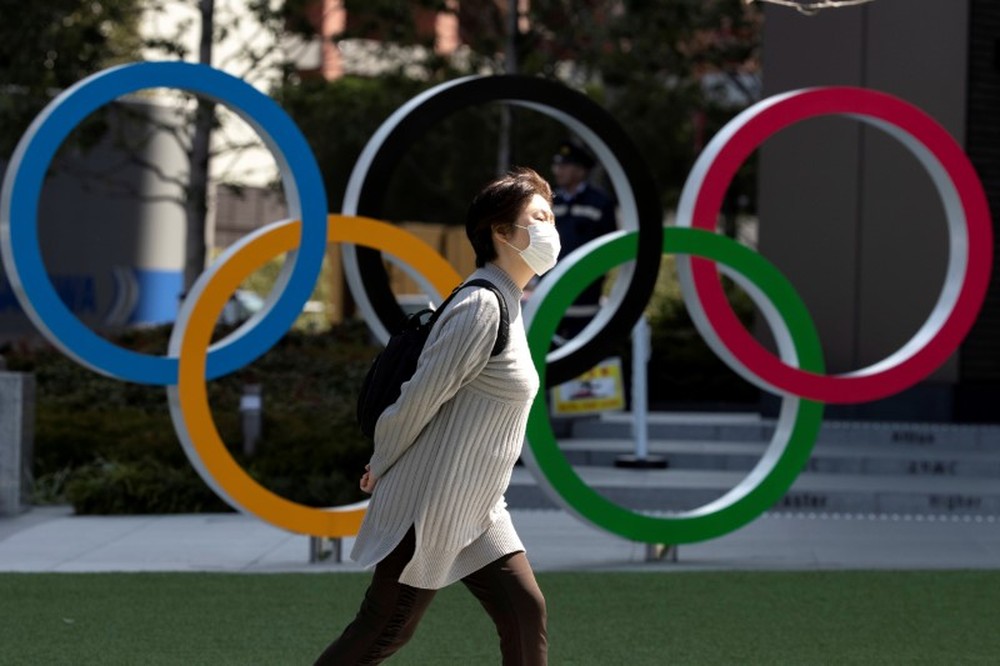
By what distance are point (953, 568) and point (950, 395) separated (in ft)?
16.2

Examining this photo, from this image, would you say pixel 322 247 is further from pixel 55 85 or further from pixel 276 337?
pixel 55 85

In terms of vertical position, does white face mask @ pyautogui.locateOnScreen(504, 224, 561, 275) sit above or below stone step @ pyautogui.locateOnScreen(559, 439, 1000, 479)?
above

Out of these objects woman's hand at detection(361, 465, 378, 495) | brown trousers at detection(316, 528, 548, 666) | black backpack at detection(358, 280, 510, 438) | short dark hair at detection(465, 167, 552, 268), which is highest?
short dark hair at detection(465, 167, 552, 268)

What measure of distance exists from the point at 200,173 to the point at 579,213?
7.84 metres

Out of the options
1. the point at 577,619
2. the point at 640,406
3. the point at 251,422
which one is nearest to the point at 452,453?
the point at 577,619

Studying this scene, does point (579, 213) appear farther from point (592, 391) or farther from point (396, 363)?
point (396, 363)

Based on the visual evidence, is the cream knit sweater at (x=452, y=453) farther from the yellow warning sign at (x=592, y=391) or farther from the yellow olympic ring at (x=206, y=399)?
the yellow warning sign at (x=592, y=391)

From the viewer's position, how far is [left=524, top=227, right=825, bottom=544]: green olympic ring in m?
9.69

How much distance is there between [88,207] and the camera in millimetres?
20453

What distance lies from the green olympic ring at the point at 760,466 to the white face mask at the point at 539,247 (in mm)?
4208

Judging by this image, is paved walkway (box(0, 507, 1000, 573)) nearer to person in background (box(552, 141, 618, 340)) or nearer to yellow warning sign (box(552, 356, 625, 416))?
yellow warning sign (box(552, 356, 625, 416))

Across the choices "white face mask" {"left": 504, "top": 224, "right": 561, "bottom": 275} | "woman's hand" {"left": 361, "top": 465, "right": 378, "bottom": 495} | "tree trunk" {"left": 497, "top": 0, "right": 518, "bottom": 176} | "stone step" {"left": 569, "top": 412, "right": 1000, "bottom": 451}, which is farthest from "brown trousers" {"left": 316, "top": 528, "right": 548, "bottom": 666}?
"tree trunk" {"left": 497, "top": 0, "right": 518, "bottom": 176}

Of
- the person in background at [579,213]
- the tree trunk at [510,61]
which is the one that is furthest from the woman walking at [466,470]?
the tree trunk at [510,61]

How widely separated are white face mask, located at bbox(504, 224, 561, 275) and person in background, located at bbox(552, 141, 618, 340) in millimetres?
7326
